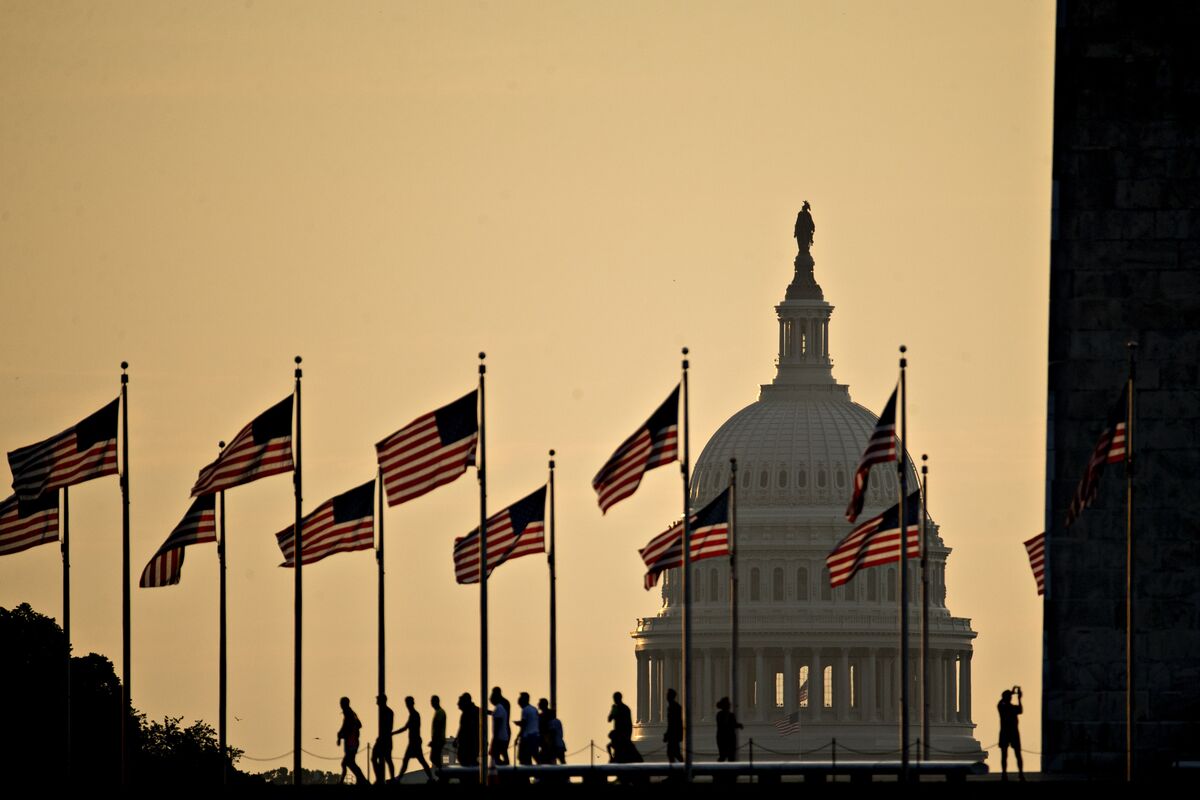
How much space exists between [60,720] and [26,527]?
50.1m

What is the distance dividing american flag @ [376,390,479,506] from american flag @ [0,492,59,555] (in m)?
10.8

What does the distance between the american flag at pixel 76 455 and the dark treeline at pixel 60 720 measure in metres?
35.4

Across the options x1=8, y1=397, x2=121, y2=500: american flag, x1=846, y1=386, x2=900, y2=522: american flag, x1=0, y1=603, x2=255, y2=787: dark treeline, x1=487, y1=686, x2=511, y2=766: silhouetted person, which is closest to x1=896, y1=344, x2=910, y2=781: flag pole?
x1=846, y1=386, x2=900, y2=522: american flag

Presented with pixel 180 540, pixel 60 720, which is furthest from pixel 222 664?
pixel 60 720

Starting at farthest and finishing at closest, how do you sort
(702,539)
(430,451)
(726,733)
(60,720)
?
(60,720), (702,539), (726,733), (430,451)

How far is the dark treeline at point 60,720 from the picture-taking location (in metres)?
170

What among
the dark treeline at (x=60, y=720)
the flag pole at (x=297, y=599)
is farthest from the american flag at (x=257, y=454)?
the dark treeline at (x=60, y=720)

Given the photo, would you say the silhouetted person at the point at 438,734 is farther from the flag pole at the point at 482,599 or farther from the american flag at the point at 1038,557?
the american flag at the point at 1038,557

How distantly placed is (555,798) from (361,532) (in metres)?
19.5

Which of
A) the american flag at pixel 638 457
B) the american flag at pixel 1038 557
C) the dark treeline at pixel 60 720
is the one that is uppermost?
the american flag at pixel 638 457

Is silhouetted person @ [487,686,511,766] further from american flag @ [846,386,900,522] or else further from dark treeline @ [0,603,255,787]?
dark treeline @ [0,603,255,787]

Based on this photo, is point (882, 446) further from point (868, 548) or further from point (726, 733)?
point (868, 548)

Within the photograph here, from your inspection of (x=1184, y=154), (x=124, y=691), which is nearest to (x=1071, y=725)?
(x=1184, y=154)

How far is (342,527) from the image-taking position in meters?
127
